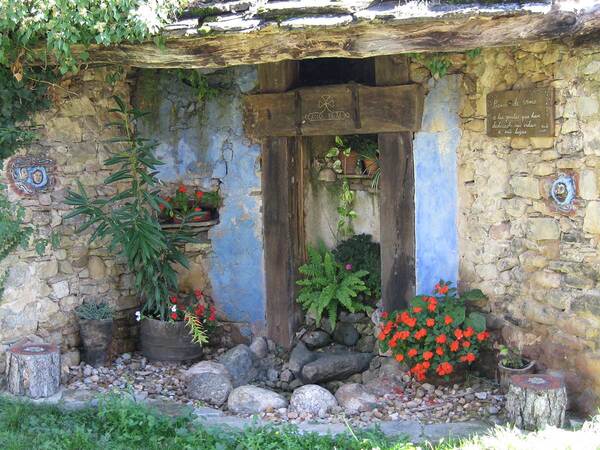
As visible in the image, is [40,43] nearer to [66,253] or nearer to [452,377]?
[66,253]

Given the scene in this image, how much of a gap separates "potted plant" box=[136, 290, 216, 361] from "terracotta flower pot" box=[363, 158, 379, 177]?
2085 millimetres

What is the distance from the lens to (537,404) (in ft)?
17.2

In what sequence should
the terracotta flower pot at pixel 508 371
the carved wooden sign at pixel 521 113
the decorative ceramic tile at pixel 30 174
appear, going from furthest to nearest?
1. the decorative ceramic tile at pixel 30 174
2. the terracotta flower pot at pixel 508 371
3. the carved wooden sign at pixel 521 113

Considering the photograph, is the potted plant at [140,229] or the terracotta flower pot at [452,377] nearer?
the terracotta flower pot at [452,377]

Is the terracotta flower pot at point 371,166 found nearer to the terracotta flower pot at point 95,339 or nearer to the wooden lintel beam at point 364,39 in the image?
the wooden lintel beam at point 364,39

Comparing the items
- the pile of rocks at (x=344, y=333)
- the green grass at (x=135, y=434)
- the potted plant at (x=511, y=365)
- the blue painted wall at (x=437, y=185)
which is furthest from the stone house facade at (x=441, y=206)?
the green grass at (x=135, y=434)

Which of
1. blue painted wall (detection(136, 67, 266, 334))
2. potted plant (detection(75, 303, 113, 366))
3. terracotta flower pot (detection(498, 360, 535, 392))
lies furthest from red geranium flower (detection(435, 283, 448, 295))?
potted plant (detection(75, 303, 113, 366))

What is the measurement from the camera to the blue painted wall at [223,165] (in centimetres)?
759

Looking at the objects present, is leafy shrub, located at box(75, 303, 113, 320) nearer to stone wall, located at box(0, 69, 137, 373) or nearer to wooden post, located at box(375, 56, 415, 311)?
stone wall, located at box(0, 69, 137, 373)

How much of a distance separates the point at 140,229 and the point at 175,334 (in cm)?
109

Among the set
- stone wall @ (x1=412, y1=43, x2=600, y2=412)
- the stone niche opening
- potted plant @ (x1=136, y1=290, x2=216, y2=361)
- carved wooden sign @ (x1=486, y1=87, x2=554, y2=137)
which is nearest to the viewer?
stone wall @ (x1=412, y1=43, x2=600, y2=412)

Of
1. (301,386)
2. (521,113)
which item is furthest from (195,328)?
(521,113)

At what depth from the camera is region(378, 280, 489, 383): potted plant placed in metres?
6.23

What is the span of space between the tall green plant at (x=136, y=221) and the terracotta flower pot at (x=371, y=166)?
6.11 ft
